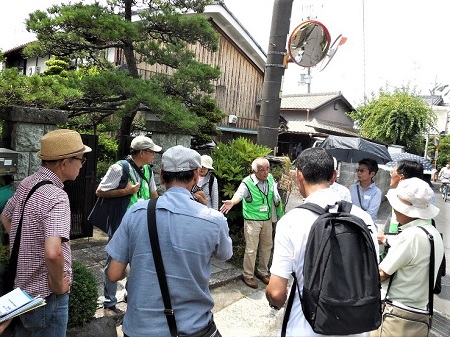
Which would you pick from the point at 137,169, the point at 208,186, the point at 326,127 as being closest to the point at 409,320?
the point at 137,169

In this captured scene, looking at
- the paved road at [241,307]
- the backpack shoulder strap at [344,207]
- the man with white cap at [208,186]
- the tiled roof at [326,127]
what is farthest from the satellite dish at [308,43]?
the tiled roof at [326,127]

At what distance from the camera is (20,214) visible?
2.08m

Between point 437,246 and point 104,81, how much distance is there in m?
4.50

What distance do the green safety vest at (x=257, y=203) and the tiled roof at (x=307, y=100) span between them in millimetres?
19495

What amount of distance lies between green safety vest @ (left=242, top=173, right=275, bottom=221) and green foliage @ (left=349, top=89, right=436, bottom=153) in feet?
55.8

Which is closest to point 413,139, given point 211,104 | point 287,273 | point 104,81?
point 211,104

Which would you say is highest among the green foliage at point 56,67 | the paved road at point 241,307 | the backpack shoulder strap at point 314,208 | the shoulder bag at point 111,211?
the green foliage at point 56,67

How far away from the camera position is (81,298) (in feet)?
10.6

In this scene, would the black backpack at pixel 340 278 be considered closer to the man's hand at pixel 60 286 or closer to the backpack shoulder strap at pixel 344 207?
the backpack shoulder strap at pixel 344 207

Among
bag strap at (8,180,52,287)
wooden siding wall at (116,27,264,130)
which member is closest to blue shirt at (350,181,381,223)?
bag strap at (8,180,52,287)

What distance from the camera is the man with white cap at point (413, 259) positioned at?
2.50 metres

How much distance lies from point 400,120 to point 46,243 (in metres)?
20.9

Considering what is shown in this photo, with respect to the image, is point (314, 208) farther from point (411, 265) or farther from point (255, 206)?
point (255, 206)

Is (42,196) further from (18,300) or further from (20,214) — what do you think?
(18,300)
